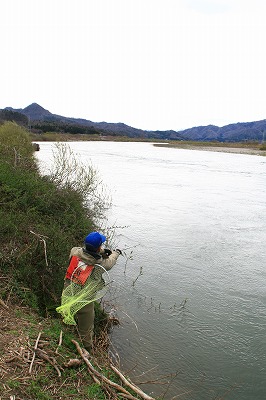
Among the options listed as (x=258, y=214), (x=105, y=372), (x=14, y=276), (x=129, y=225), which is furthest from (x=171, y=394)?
(x=258, y=214)

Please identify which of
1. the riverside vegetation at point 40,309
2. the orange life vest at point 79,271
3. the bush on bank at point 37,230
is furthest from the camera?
the bush on bank at point 37,230

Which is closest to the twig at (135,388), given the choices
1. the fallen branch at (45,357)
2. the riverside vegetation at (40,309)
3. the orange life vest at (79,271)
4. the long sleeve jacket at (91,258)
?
the riverside vegetation at (40,309)

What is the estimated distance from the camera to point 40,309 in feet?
20.4

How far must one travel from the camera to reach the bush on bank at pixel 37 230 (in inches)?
254

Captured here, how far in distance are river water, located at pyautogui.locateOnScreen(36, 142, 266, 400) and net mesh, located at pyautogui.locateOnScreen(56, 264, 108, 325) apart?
1.51 meters

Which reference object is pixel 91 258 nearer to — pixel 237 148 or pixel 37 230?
pixel 37 230

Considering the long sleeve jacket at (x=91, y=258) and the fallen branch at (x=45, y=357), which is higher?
the long sleeve jacket at (x=91, y=258)

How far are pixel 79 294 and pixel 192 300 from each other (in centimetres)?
408

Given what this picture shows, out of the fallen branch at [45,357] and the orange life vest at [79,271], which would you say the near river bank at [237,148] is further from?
the fallen branch at [45,357]

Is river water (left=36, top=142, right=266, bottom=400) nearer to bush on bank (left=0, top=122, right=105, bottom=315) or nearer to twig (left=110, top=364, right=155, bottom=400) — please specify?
twig (left=110, top=364, right=155, bottom=400)

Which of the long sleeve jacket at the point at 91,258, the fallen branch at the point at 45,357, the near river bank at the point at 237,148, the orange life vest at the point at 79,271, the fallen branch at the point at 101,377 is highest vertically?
the long sleeve jacket at the point at 91,258

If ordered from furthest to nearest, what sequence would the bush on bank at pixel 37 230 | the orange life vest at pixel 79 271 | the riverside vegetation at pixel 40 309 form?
1. the bush on bank at pixel 37 230
2. the orange life vest at pixel 79 271
3. the riverside vegetation at pixel 40 309

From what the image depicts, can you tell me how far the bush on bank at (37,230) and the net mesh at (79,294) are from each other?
1.12 m

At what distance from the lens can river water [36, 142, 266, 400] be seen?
6.01 meters
